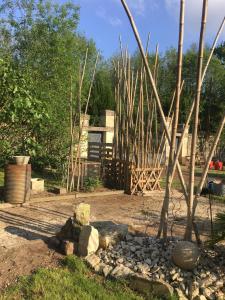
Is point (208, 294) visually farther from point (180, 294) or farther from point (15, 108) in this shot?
point (15, 108)

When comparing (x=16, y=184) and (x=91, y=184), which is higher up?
(x=16, y=184)

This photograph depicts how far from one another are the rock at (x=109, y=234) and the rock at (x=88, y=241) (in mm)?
83

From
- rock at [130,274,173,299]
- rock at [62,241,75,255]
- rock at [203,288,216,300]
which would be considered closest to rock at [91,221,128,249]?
rock at [62,241,75,255]

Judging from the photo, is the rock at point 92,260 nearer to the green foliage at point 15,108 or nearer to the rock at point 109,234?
the rock at point 109,234

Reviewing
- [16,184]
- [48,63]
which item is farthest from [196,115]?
[48,63]

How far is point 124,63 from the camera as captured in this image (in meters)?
9.38

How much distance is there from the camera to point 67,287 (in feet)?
13.2

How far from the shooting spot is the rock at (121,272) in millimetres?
4282

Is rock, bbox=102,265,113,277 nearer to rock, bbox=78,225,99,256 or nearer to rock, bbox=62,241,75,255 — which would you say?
rock, bbox=78,225,99,256

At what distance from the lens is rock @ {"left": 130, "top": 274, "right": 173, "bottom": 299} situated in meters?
4.00

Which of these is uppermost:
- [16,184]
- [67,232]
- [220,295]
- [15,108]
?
[15,108]

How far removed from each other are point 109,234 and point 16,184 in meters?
3.52

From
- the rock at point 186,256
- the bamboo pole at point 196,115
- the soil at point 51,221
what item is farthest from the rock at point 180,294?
the soil at point 51,221

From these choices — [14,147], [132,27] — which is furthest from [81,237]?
[14,147]
